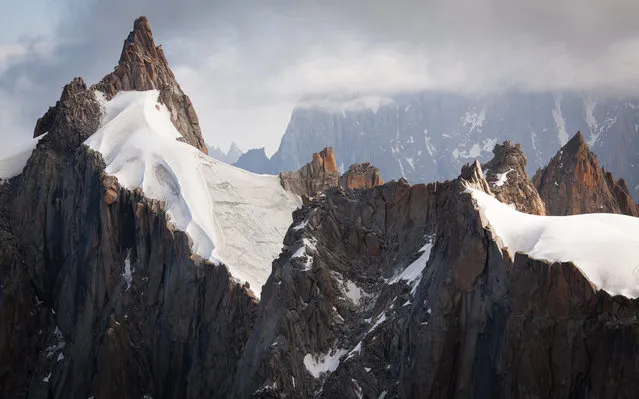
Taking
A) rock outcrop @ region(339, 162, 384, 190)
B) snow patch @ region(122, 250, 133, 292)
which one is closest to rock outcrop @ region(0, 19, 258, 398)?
snow patch @ region(122, 250, 133, 292)

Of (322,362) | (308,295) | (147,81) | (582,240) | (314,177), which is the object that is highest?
(147,81)

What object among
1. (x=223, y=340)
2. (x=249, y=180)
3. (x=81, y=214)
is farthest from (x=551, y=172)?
(x=81, y=214)

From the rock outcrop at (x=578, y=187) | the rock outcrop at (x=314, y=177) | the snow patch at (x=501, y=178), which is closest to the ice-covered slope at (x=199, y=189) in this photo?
the rock outcrop at (x=314, y=177)

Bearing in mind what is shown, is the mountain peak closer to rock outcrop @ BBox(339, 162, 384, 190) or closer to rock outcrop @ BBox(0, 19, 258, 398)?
rock outcrop @ BBox(339, 162, 384, 190)

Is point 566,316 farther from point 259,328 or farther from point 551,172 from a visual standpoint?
point 551,172

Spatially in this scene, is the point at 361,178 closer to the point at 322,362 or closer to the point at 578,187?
the point at 578,187

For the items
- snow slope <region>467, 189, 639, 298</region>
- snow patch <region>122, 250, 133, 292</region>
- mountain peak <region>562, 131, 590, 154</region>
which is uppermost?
mountain peak <region>562, 131, 590, 154</region>

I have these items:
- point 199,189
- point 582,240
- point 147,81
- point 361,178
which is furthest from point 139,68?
point 582,240
